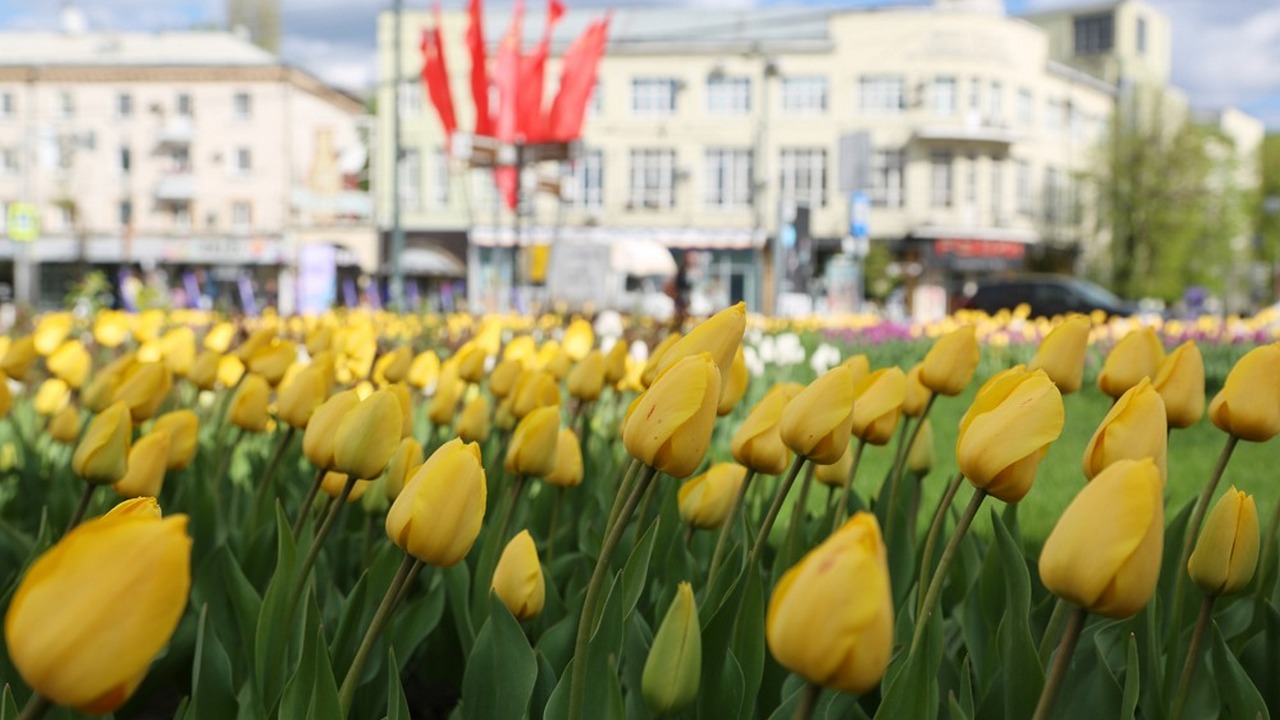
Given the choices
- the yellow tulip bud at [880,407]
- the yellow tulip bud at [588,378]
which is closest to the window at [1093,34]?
the yellow tulip bud at [588,378]

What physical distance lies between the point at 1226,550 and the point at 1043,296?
73.3 feet

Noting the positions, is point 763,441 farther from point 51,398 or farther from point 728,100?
point 728,100

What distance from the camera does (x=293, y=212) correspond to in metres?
38.4

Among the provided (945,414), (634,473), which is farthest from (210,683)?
(945,414)

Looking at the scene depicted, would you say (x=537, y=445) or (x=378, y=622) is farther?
(x=537, y=445)

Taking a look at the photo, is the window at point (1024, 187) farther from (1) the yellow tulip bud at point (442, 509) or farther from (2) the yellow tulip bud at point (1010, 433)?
(1) the yellow tulip bud at point (442, 509)

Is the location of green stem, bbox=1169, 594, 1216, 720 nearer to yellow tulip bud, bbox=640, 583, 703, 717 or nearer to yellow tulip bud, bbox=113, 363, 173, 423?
yellow tulip bud, bbox=640, 583, 703, 717

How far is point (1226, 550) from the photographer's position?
1.07 meters

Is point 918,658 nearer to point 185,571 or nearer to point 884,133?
point 185,571

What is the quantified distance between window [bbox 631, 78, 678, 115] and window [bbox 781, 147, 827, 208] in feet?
13.0

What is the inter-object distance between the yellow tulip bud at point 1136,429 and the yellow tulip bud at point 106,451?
3.44 feet

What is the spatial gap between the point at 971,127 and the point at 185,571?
3683 cm

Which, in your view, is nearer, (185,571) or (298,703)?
(185,571)

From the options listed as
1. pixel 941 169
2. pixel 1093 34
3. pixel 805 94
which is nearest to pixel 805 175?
pixel 805 94
